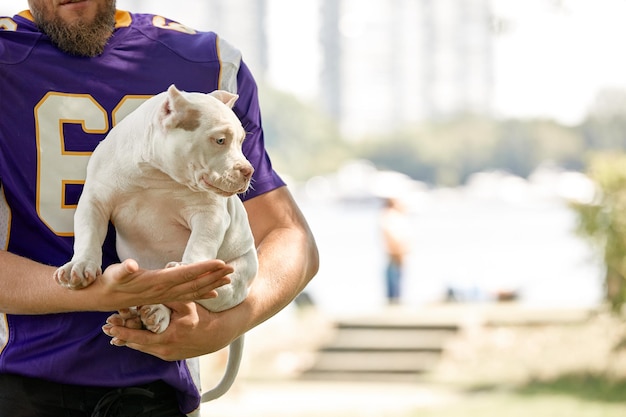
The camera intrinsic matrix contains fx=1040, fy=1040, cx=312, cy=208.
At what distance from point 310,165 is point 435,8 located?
11626mm

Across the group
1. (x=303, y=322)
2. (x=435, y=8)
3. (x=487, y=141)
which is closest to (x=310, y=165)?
(x=487, y=141)

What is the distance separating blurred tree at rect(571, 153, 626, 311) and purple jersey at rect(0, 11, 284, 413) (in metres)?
6.60

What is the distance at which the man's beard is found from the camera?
1.88m

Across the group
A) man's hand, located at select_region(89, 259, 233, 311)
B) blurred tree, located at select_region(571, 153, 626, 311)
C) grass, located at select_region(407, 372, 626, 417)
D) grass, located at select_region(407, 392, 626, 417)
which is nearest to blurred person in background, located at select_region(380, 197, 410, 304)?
grass, located at select_region(407, 372, 626, 417)

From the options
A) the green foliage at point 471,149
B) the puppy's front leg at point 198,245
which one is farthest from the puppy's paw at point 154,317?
the green foliage at point 471,149

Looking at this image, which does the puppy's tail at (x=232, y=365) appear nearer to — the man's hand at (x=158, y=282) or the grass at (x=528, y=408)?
the man's hand at (x=158, y=282)

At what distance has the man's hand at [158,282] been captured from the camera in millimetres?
1488

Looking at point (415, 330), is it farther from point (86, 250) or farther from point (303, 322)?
point (86, 250)

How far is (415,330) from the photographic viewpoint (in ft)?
31.8

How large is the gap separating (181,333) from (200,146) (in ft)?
1.10

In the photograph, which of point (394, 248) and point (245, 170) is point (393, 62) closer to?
point (394, 248)

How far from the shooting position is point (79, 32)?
74.2 inches

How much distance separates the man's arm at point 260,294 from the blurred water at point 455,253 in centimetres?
823

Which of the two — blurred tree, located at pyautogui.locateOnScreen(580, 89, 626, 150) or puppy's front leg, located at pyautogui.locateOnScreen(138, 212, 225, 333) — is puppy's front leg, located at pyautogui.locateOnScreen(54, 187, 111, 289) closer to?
puppy's front leg, located at pyautogui.locateOnScreen(138, 212, 225, 333)
